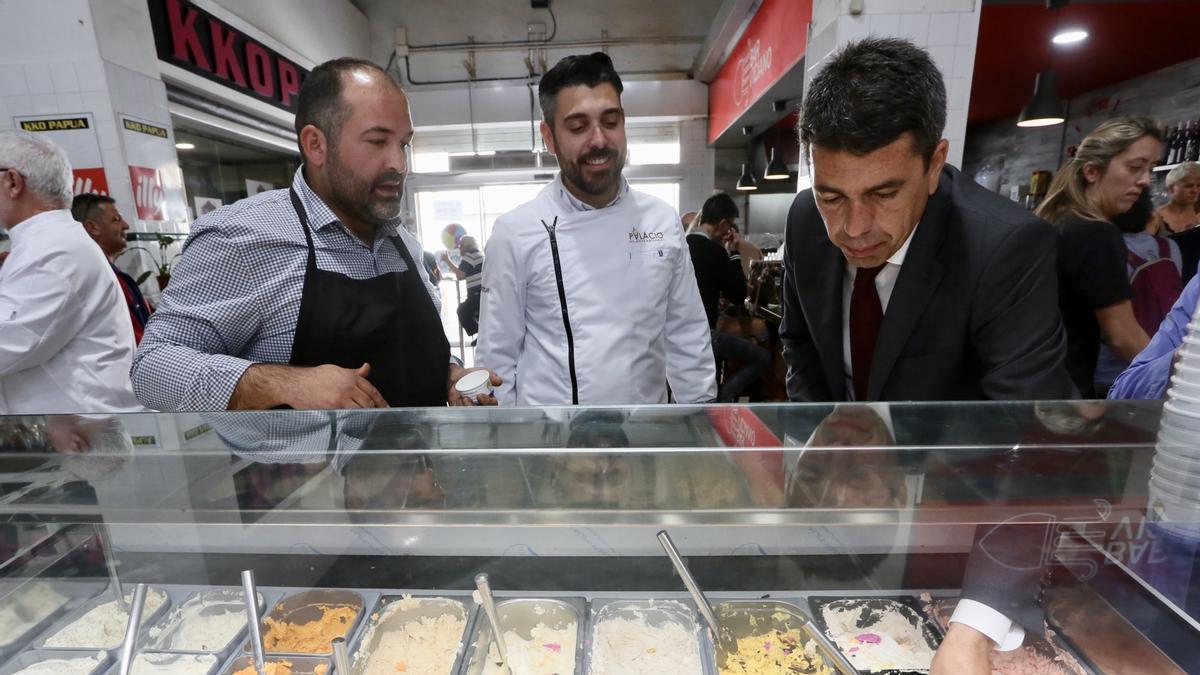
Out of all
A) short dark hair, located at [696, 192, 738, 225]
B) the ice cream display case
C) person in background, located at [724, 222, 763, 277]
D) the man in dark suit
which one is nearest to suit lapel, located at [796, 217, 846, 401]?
the man in dark suit

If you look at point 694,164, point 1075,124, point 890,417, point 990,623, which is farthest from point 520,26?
point 990,623

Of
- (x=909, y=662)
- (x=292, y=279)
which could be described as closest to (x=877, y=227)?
(x=909, y=662)

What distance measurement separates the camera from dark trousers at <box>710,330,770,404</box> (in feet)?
13.3

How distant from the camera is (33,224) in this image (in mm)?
1952

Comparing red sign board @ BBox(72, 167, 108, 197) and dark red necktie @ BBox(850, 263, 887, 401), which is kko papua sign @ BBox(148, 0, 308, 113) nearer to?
red sign board @ BBox(72, 167, 108, 197)

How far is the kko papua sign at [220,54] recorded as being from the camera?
4254 millimetres

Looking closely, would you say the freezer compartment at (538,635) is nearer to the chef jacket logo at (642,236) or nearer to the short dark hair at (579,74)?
the chef jacket logo at (642,236)

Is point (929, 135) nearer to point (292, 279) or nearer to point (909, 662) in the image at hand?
point (909, 662)

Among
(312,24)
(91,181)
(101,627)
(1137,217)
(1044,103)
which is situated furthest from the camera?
(312,24)

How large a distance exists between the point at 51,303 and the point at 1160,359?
121 inches

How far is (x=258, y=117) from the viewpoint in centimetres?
557

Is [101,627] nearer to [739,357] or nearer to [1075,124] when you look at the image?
[739,357]

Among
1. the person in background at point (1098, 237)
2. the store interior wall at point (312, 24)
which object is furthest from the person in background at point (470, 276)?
the store interior wall at point (312, 24)

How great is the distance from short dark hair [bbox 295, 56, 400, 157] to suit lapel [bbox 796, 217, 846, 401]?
117 centimetres
